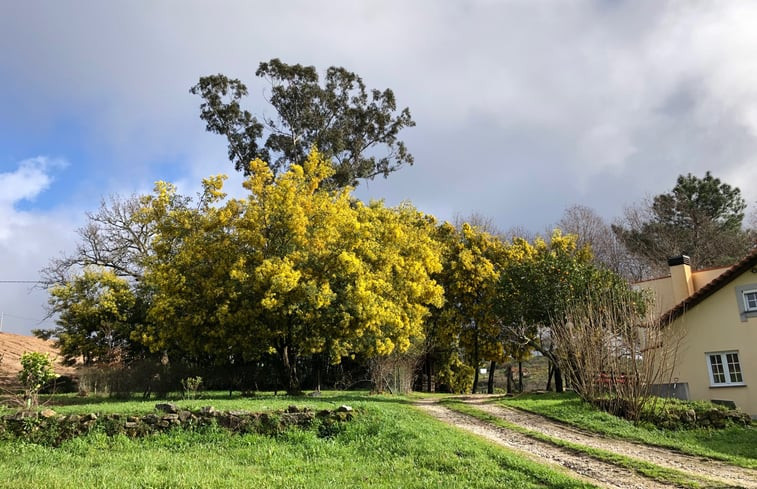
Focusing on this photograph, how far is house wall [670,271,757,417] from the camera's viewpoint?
19594mm

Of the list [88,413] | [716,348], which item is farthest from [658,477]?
[716,348]

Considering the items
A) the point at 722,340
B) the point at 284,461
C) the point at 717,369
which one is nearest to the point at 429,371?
the point at 717,369

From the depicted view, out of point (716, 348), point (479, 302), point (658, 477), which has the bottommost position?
point (658, 477)

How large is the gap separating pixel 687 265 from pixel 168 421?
22.3 m

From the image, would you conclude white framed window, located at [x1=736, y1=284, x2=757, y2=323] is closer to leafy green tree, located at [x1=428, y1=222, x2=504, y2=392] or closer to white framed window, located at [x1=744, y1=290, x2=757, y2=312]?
white framed window, located at [x1=744, y1=290, x2=757, y2=312]

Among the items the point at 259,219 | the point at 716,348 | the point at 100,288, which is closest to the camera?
the point at 259,219

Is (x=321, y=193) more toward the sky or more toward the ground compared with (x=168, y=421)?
more toward the sky

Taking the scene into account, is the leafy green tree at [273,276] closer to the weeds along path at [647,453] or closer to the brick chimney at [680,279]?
the weeds along path at [647,453]

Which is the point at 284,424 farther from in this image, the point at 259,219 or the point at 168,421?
the point at 259,219

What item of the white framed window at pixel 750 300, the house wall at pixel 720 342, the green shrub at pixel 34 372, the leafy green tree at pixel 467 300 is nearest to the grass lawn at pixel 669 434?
the house wall at pixel 720 342

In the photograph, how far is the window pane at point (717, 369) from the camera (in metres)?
20.2

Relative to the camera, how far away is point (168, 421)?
38.1 ft

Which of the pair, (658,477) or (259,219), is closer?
(658,477)

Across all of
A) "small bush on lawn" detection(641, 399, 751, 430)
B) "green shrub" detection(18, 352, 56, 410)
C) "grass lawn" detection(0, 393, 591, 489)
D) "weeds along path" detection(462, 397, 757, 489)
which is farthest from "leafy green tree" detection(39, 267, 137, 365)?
"small bush on lawn" detection(641, 399, 751, 430)
